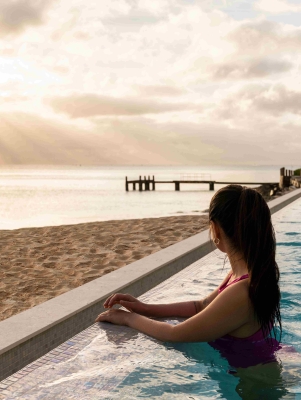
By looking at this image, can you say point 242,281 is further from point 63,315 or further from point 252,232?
point 63,315

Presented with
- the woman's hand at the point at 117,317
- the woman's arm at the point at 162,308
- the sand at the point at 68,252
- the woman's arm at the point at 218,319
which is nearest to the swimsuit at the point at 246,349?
the woman's arm at the point at 218,319

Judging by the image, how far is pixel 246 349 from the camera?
262cm

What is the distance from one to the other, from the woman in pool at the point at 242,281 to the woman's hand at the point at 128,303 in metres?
0.45

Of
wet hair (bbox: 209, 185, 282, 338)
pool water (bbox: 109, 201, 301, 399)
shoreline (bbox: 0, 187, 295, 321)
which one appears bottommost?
pool water (bbox: 109, 201, 301, 399)

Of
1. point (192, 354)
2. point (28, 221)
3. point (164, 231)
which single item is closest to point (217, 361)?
point (192, 354)

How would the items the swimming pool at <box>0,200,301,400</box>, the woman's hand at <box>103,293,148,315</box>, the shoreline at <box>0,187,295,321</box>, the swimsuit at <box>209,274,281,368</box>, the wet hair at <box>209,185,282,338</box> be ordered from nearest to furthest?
the wet hair at <box>209,185,282,338</box>
the swimming pool at <box>0,200,301,400</box>
the swimsuit at <box>209,274,281,368</box>
the woman's hand at <box>103,293,148,315</box>
the shoreline at <box>0,187,295,321</box>

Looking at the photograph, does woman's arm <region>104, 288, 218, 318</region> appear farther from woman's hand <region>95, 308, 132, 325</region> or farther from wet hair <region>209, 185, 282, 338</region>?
wet hair <region>209, 185, 282, 338</region>

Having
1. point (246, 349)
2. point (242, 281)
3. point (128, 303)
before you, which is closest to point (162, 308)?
point (128, 303)

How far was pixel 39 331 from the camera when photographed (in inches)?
118

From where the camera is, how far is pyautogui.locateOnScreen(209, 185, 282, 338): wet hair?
228 centimetres

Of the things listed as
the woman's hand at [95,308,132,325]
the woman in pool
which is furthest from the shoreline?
the woman in pool

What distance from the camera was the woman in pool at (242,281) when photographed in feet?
7.55

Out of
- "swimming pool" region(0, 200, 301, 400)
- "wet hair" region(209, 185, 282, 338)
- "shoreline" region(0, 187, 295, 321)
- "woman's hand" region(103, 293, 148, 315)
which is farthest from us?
"shoreline" region(0, 187, 295, 321)

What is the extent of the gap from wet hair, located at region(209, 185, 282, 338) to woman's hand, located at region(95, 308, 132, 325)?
853 millimetres
